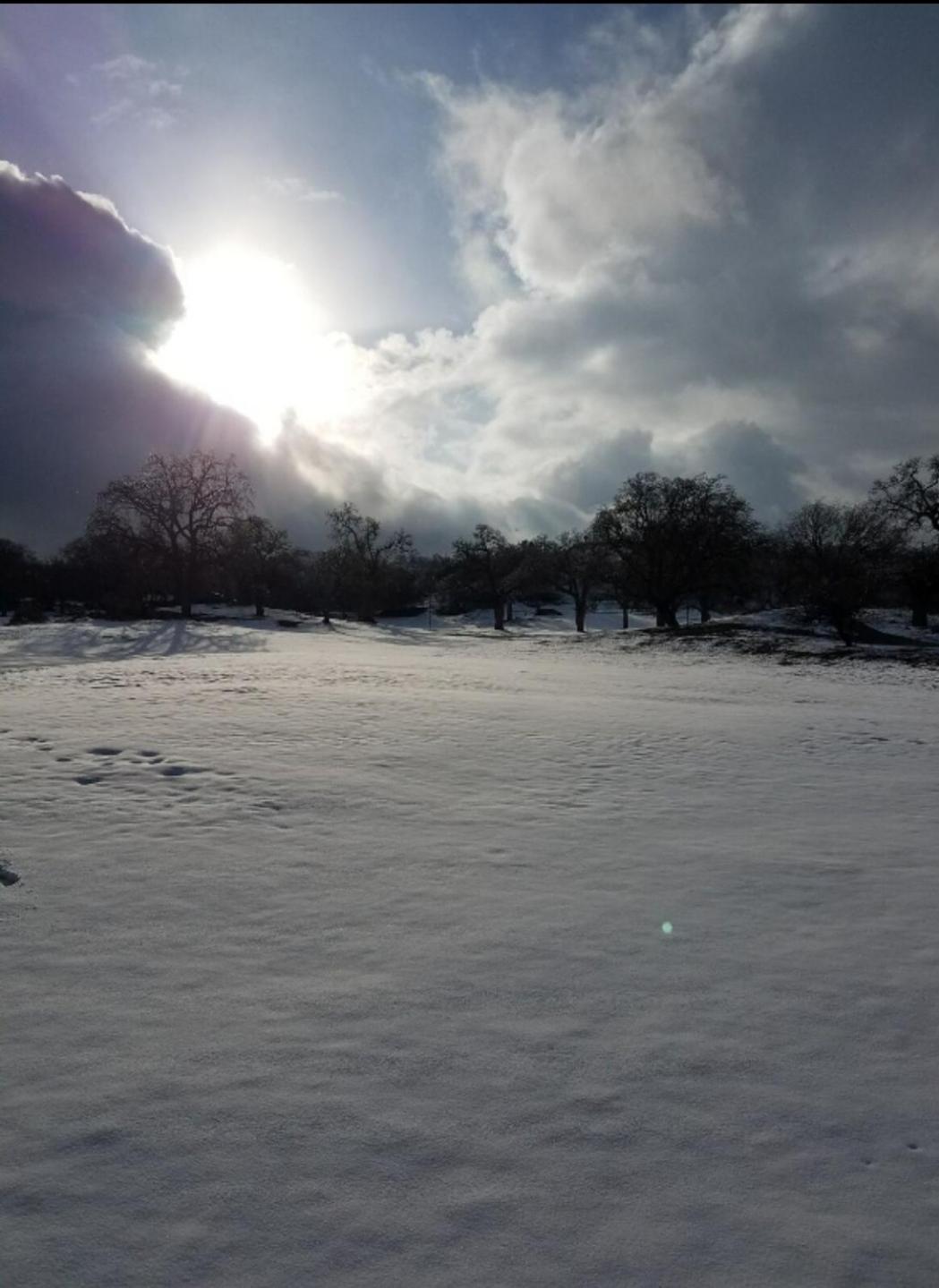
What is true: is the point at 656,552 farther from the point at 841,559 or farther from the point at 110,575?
the point at 110,575

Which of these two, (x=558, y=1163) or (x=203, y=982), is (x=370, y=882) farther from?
(x=558, y=1163)

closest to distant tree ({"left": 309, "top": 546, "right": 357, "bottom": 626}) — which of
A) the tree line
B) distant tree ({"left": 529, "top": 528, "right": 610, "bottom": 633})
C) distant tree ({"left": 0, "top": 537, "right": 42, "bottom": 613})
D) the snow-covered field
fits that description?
the tree line

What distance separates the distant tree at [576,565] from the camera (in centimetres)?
5253

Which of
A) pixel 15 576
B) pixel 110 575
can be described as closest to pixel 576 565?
pixel 110 575

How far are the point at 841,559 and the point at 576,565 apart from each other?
2192 centimetres

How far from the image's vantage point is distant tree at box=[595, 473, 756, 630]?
151ft

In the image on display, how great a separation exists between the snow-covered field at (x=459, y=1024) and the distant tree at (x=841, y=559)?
27.9 metres

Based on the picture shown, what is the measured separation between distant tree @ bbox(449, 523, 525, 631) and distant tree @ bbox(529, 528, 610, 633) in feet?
8.70

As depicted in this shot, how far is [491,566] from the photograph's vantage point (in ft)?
221

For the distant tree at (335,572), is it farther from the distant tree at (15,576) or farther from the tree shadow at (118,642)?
the distant tree at (15,576)

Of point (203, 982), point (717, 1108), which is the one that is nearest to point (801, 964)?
point (717, 1108)

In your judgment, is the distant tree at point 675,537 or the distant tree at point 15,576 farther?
the distant tree at point 15,576

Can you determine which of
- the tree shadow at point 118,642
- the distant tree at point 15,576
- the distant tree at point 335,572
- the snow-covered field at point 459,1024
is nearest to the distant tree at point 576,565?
the distant tree at point 335,572

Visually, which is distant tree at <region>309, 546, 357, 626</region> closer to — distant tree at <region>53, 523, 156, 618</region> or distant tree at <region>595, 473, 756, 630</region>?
distant tree at <region>53, 523, 156, 618</region>
